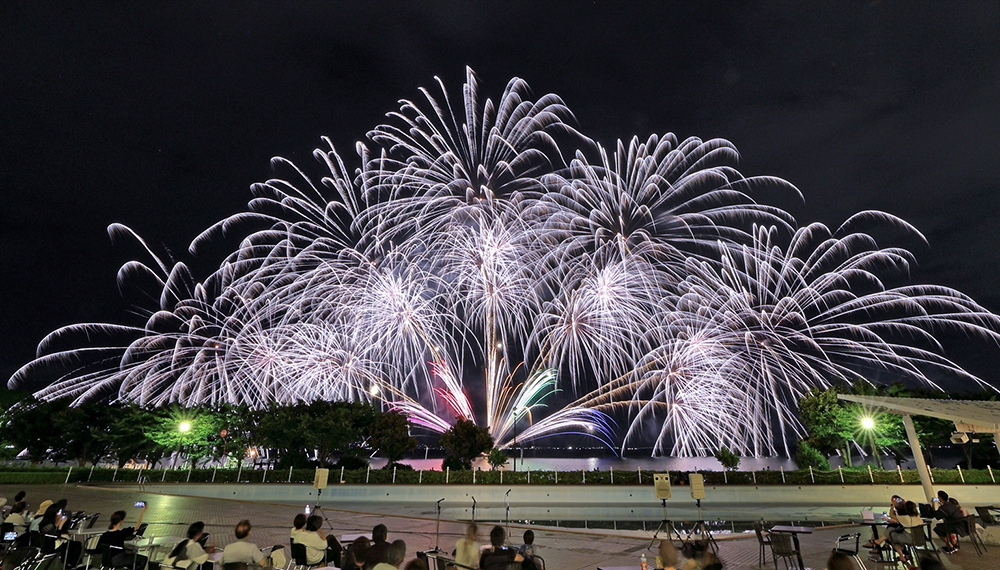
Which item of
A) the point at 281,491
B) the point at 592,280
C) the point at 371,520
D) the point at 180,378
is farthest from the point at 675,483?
the point at 180,378

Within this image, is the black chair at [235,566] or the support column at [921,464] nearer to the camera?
the black chair at [235,566]

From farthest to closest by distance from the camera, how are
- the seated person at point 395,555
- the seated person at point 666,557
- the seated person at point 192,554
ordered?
1. the seated person at point 192,554
2. the seated person at point 395,555
3. the seated person at point 666,557

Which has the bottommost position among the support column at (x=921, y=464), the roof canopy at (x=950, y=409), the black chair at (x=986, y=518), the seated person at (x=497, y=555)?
the seated person at (x=497, y=555)

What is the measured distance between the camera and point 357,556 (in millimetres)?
7309

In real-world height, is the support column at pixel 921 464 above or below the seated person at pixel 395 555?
above

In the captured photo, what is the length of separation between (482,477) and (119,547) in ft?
81.1

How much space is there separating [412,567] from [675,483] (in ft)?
94.5

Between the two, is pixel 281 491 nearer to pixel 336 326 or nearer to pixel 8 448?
pixel 336 326

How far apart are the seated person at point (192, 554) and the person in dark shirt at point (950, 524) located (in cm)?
1582

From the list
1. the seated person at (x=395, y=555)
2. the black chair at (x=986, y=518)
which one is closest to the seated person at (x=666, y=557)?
the seated person at (x=395, y=555)

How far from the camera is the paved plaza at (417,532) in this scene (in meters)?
11.9

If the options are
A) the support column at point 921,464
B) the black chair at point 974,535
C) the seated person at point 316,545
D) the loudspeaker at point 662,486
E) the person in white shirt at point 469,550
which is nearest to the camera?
the person in white shirt at point 469,550

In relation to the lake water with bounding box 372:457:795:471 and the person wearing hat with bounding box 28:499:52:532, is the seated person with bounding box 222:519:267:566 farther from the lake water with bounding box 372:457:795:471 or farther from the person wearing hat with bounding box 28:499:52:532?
the lake water with bounding box 372:457:795:471

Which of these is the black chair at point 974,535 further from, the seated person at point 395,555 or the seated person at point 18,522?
the seated person at point 18,522
